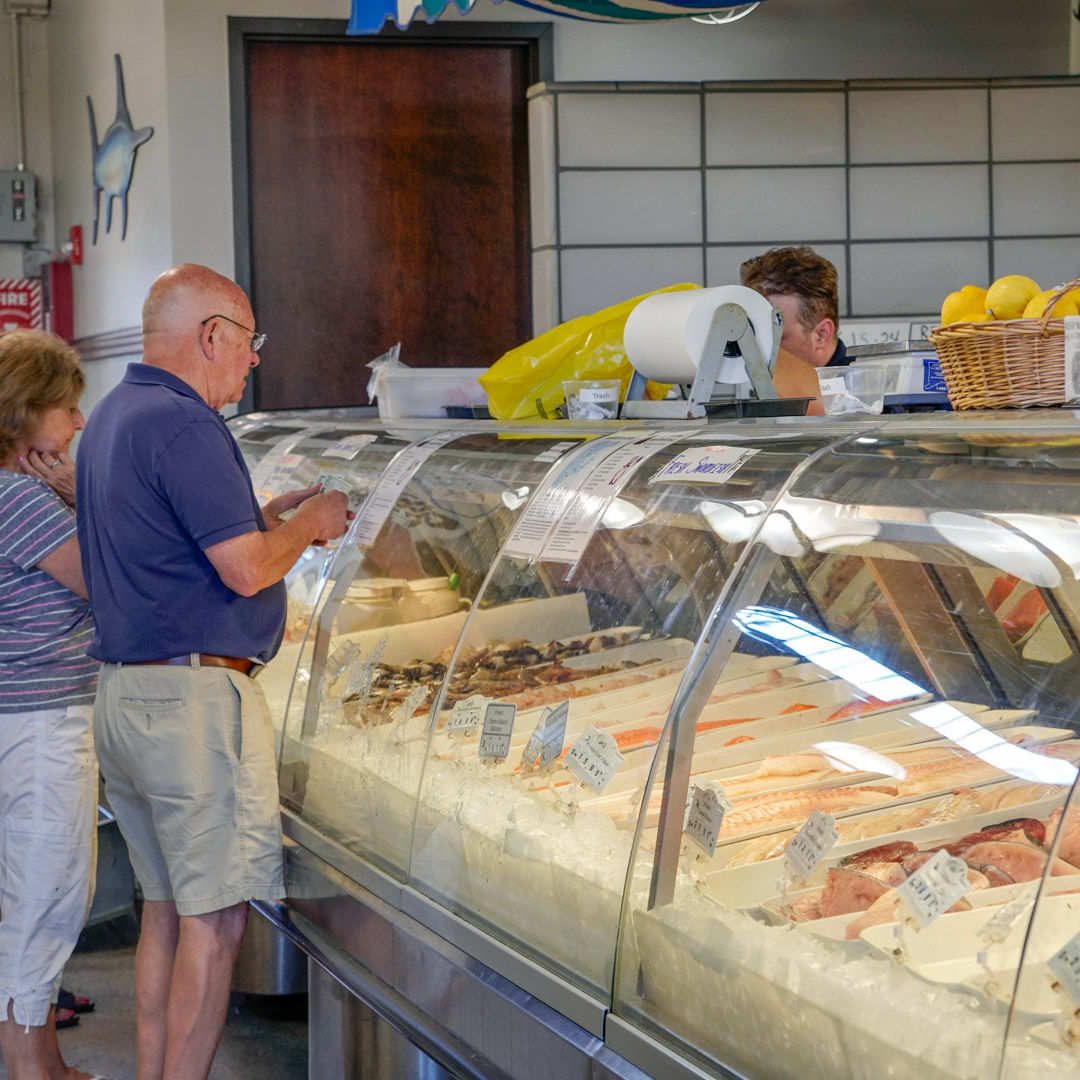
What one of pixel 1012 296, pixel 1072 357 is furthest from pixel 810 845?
pixel 1012 296

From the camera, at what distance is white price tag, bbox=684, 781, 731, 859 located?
148 centimetres

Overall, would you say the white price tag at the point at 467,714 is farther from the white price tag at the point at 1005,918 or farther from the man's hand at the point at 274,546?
the white price tag at the point at 1005,918

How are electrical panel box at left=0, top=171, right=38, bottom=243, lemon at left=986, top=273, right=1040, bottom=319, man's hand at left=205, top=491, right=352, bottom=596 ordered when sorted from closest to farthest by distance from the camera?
lemon at left=986, top=273, right=1040, bottom=319
man's hand at left=205, top=491, right=352, bottom=596
electrical panel box at left=0, top=171, right=38, bottom=243

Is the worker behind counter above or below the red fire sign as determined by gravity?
below

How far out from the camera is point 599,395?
7.94 feet

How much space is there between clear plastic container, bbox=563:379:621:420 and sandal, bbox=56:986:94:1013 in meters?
1.76

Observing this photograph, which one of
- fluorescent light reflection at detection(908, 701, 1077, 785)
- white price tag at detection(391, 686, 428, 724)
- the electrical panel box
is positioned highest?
the electrical panel box

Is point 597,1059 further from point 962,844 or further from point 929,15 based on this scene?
point 929,15

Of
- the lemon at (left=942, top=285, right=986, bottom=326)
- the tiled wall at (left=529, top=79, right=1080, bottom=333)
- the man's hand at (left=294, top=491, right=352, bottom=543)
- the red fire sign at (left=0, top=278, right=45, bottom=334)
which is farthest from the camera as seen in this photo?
the red fire sign at (left=0, top=278, right=45, bottom=334)

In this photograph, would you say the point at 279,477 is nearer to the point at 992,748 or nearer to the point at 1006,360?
the point at 1006,360

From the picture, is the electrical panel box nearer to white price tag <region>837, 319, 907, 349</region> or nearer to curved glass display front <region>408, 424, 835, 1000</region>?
white price tag <region>837, 319, 907, 349</region>

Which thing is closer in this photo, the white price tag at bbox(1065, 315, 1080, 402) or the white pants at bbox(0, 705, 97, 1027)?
the white price tag at bbox(1065, 315, 1080, 402)

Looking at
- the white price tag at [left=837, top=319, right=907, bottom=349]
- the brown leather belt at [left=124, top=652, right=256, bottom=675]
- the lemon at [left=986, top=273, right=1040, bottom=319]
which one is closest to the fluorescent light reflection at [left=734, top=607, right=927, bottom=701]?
the lemon at [left=986, top=273, right=1040, bottom=319]

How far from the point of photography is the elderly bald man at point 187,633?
2.08 metres
